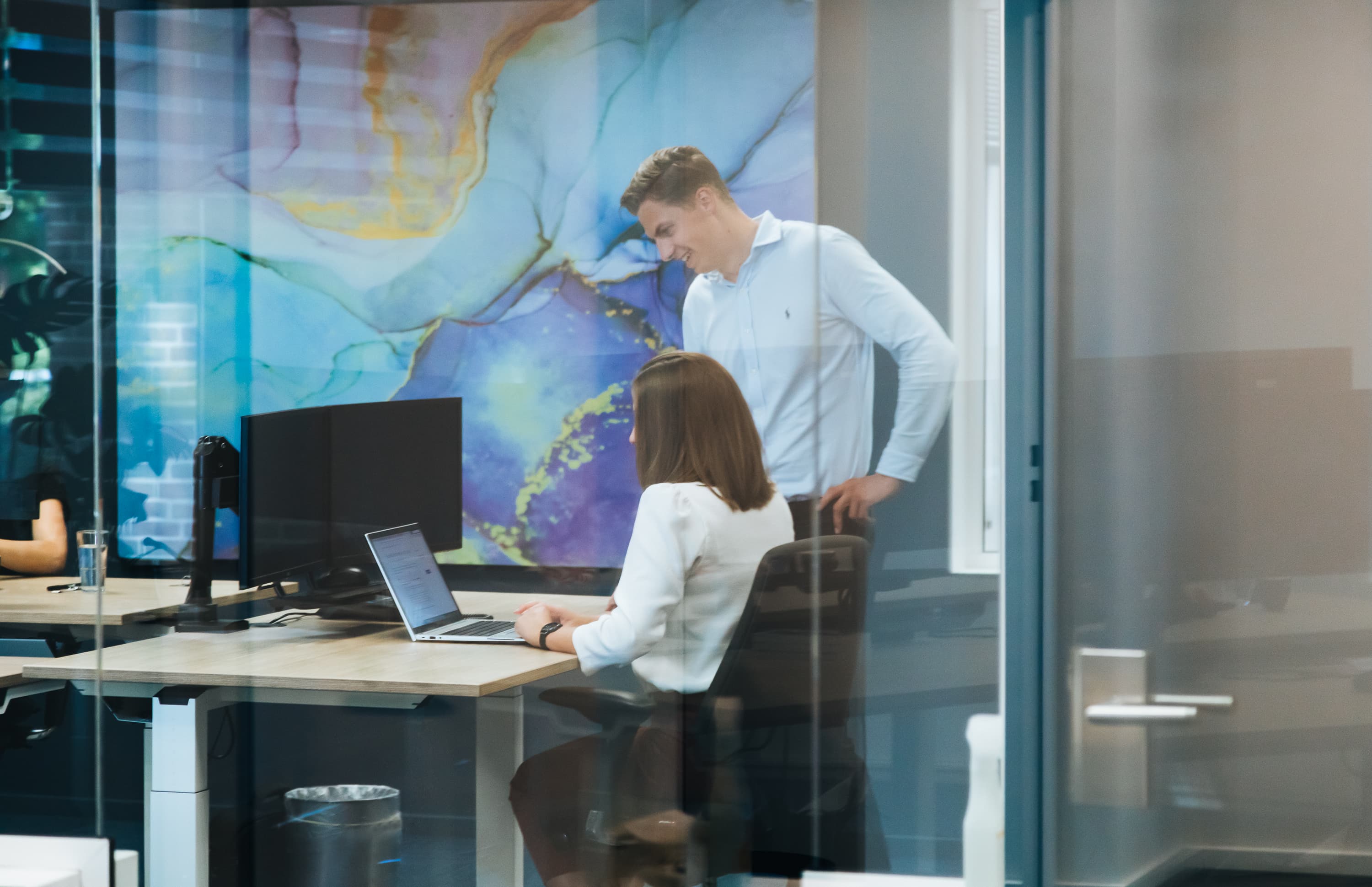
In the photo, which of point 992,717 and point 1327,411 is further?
point 992,717

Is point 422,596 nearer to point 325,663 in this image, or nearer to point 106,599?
point 325,663

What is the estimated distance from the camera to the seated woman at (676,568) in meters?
2.19

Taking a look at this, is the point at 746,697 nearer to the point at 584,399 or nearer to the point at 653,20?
the point at 584,399

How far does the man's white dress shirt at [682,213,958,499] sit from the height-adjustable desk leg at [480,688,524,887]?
862 millimetres

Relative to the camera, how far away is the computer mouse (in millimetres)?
2660

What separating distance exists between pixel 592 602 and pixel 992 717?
3.67ft

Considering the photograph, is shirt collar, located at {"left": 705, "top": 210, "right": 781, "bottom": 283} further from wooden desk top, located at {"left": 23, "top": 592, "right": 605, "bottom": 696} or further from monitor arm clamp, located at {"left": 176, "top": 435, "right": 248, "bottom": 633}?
monitor arm clamp, located at {"left": 176, "top": 435, "right": 248, "bottom": 633}

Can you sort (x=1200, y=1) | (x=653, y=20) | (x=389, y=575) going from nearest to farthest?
(x=1200, y=1), (x=389, y=575), (x=653, y=20)

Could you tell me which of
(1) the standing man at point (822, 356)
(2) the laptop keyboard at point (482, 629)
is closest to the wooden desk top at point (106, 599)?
(2) the laptop keyboard at point (482, 629)

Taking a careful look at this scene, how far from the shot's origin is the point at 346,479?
8.71 feet

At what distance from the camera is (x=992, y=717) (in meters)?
2.01

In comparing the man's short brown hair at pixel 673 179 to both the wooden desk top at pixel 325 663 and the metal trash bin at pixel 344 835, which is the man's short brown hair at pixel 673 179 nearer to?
the wooden desk top at pixel 325 663

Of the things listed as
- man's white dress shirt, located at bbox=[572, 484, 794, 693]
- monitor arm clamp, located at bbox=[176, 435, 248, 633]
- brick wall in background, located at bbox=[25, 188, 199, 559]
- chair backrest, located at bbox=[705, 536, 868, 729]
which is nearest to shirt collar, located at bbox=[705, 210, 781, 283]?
man's white dress shirt, located at bbox=[572, 484, 794, 693]

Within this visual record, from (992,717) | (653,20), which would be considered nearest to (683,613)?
(992,717)
